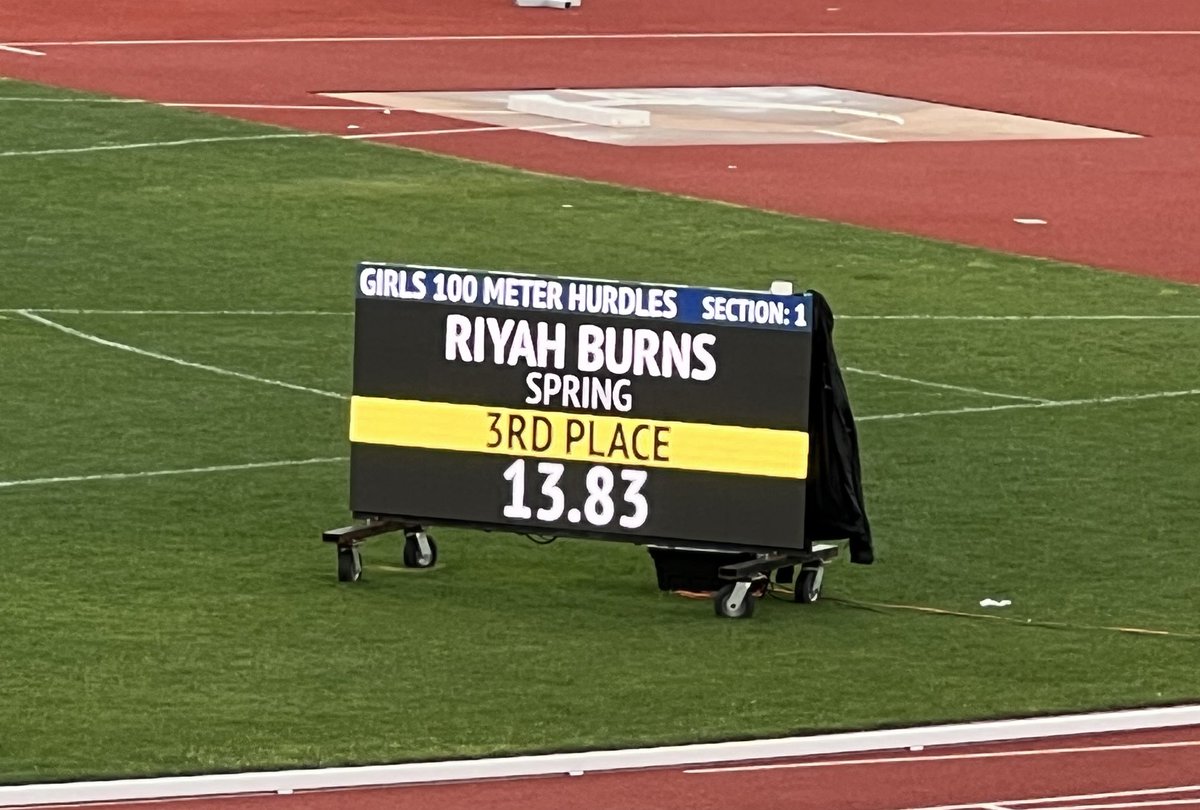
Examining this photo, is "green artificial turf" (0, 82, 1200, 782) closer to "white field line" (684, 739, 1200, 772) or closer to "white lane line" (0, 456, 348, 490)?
"white lane line" (0, 456, 348, 490)

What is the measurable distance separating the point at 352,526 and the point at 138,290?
809 centimetres

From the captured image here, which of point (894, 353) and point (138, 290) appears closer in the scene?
point (894, 353)

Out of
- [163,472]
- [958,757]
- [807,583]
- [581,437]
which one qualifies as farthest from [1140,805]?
[163,472]

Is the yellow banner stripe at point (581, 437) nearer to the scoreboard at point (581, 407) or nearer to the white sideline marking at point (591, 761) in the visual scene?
the scoreboard at point (581, 407)

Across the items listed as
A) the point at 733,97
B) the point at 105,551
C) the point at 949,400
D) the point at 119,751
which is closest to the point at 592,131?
the point at 733,97

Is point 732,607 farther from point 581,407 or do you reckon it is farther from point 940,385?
point 940,385

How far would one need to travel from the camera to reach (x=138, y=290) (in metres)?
21.2

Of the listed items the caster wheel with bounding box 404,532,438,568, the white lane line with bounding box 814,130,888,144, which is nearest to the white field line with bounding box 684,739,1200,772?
the caster wheel with bounding box 404,532,438,568

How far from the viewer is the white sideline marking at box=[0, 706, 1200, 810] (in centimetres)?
1031

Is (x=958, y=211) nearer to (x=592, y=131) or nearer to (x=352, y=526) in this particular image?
(x=592, y=131)

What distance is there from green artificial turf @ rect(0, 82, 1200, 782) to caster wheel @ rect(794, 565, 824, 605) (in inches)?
2.2

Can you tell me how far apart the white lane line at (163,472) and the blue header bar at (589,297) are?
2732 millimetres

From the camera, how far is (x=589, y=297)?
13.0 metres

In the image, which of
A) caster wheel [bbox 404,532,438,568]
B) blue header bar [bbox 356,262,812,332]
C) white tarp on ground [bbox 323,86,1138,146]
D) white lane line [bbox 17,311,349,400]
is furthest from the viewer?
white tarp on ground [bbox 323,86,1138,146]
